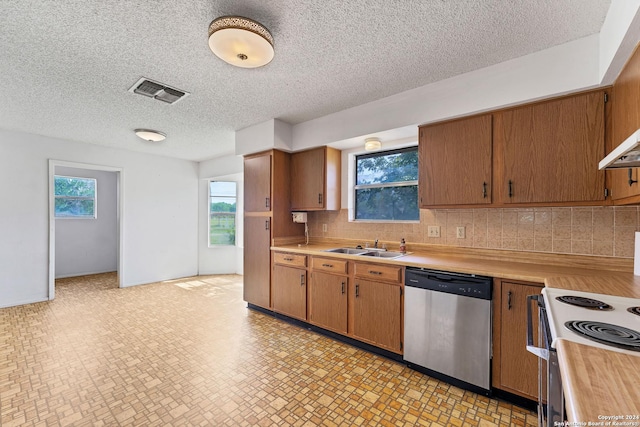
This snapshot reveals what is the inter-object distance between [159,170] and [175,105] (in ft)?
9.71

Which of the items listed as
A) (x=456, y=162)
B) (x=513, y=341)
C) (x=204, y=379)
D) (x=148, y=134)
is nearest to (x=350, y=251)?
(x=456, y=162)

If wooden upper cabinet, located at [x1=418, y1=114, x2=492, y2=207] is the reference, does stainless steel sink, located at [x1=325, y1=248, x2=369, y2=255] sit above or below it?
below

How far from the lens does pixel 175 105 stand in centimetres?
306

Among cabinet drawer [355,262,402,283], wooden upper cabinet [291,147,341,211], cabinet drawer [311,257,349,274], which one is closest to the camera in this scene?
cabinet drawer [355,262,402,283]

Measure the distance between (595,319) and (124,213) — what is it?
609cm

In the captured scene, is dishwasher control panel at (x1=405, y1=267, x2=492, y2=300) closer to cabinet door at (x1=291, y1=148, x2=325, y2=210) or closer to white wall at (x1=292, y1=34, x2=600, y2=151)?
white wall at (x1=292, y1=34, x2=600, y2=151)

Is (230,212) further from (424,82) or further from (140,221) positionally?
(424,82)

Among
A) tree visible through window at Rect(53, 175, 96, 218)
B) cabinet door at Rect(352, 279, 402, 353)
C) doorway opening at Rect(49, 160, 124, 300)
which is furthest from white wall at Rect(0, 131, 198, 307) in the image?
cabinet door at Rect(352, 279, 402, 353)

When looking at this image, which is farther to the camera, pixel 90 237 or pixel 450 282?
pixel 90 237

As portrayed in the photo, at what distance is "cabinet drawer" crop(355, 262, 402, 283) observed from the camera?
2.44m

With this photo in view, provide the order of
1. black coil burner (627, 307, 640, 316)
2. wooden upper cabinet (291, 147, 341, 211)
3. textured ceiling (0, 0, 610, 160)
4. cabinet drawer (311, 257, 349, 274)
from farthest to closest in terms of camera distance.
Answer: wooden upper cabinet (291, 147, 341, 211) < cabinet drawer (311, 257, 349, 274) < textured ceiling (0, 0, 610, 160) < black coil burner (627, 307, 640, 316)

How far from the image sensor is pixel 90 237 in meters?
6.13

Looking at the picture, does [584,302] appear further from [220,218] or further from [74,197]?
[74,197]

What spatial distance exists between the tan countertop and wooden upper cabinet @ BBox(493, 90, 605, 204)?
531 mm
